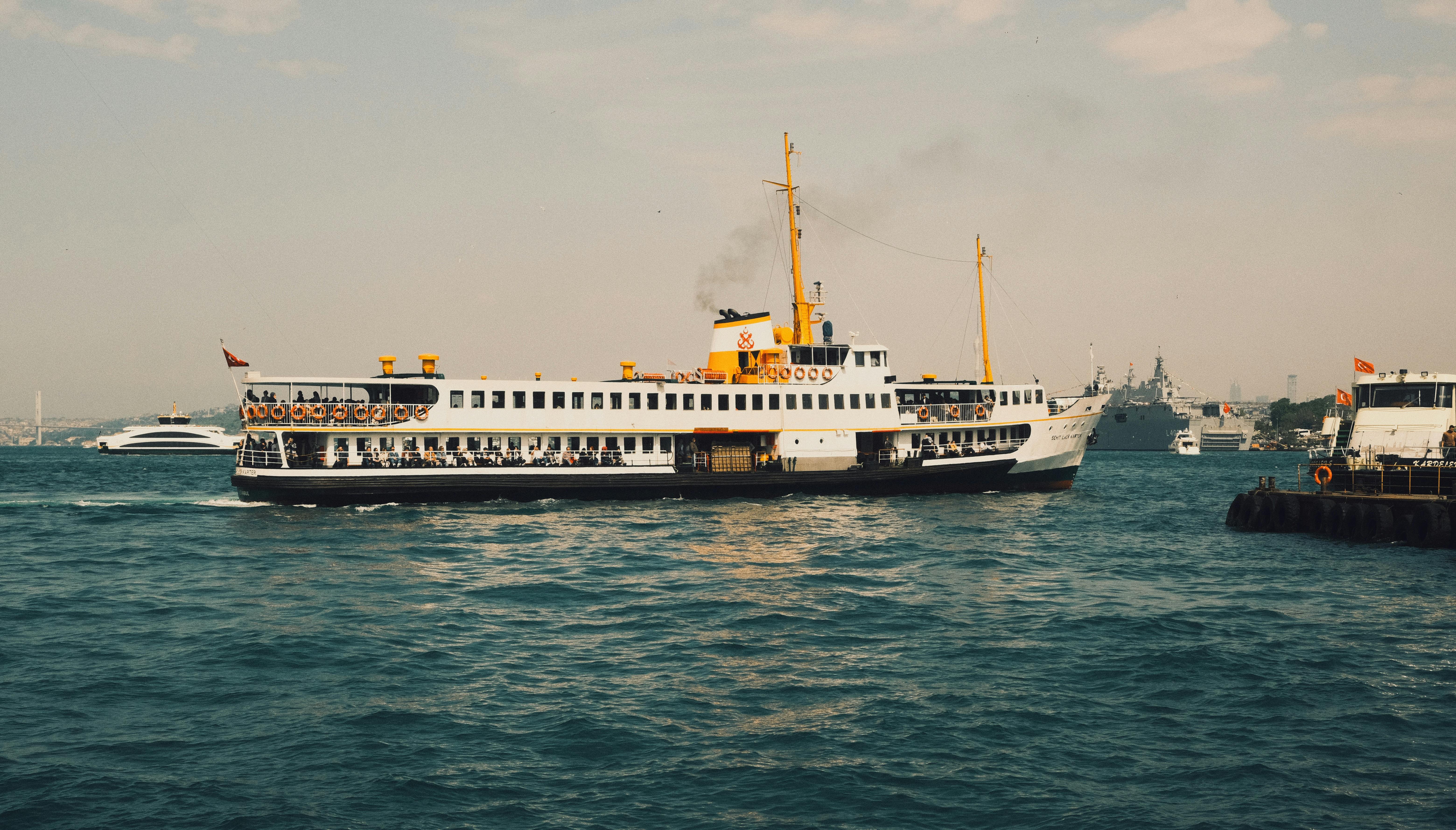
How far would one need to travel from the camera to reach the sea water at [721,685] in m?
10.1

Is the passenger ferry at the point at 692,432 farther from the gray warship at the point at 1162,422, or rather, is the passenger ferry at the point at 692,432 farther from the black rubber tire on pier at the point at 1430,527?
the gray warship at the point at 1162,422

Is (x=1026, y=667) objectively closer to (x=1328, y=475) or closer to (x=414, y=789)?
(x=414, y=789)

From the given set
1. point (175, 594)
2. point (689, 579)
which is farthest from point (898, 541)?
point (175, 594)

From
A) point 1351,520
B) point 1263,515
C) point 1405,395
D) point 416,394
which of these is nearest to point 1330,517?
point 1351,520

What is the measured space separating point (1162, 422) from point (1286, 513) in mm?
118631

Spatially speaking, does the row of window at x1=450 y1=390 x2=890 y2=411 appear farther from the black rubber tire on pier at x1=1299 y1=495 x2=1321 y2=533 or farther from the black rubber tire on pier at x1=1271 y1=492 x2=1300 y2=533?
the black rubber tire on pier at x1=1299 y1=495 x2=1321 y2=533

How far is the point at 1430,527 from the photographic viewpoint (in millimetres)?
28734

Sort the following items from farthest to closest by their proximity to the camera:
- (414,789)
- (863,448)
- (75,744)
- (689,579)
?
1. (863,448)
2. (689,579)
3. (75,744)
4. (414,789)

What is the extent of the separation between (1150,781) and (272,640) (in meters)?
14.3

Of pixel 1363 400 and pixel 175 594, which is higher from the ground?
pixel 1363 400

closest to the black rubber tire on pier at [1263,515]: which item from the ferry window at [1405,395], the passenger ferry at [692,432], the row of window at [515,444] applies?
the ferry window at [1405,395]

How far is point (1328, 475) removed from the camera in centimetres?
3494

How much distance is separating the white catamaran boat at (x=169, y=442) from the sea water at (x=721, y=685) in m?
109

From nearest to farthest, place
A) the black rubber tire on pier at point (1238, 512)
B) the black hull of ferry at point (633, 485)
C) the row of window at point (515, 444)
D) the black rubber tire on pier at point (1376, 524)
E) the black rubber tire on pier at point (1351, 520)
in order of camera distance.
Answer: the black rubber tire on pier at point (1376, 524) → the black rubber tire on pier at point (1351, 520) → the black rubber tire on pier at point (1238, 512) → the black hull of ferry at point (633, 485) → the row of window at point (515, 444)
